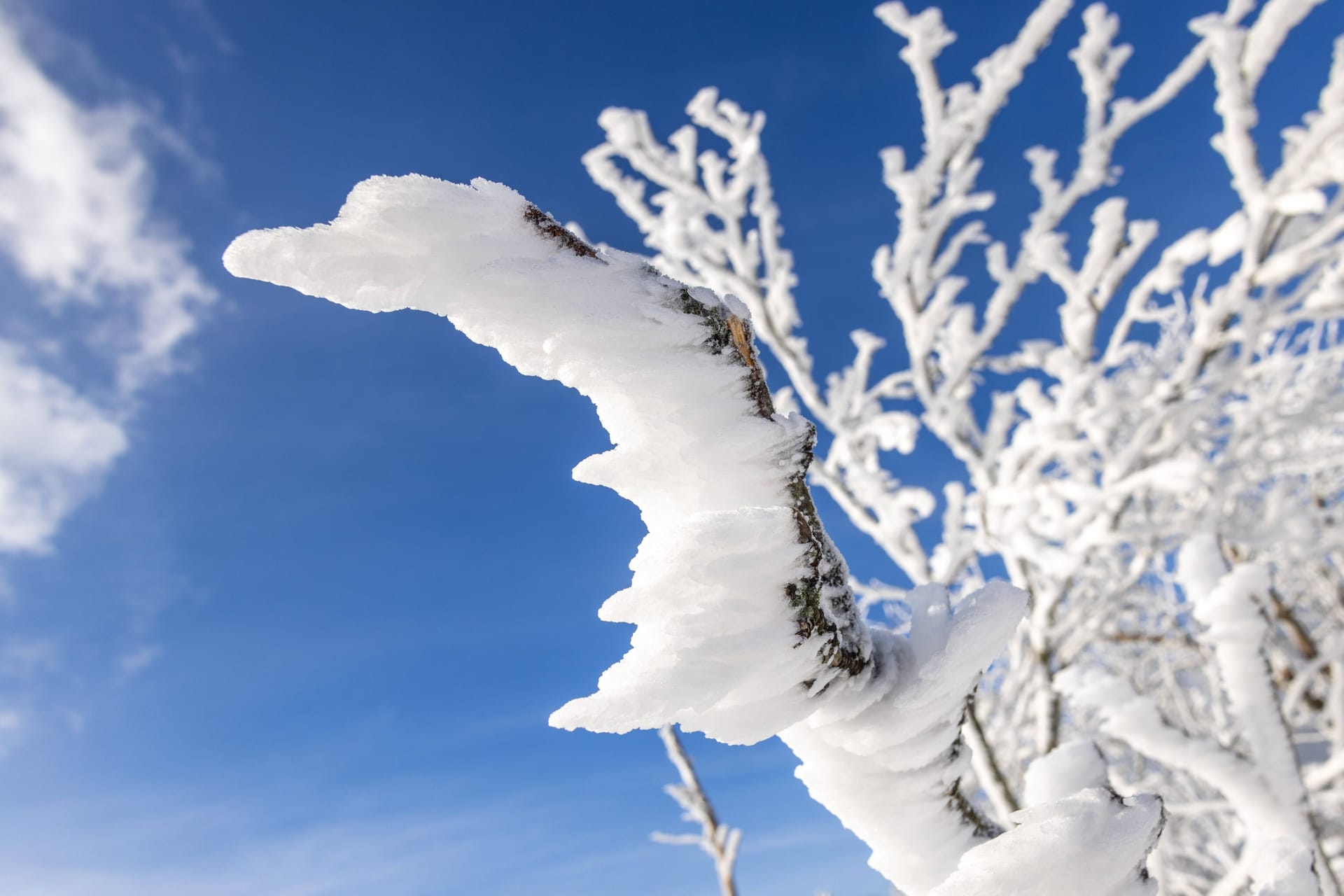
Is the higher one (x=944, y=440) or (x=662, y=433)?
(x=944, y=440)

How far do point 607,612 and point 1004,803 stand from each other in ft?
8.66

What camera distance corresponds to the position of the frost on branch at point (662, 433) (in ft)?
1.80

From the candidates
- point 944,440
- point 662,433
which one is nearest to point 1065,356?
point 944,440

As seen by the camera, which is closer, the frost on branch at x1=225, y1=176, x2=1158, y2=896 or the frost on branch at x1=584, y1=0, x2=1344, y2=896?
the frost on branch at x1=225, y1=176, x2=1158, y2=896

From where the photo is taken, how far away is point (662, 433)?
603 mm

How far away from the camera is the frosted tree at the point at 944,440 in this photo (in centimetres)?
57

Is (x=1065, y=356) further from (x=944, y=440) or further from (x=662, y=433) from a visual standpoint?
(x=662, y=433)

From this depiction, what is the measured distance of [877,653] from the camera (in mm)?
751

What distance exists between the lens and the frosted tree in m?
0.57

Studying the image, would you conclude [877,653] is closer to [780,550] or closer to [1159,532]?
[780,550]

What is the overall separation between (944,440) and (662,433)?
3.87m

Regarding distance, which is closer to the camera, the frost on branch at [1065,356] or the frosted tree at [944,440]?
the frosted tree at [944,440]

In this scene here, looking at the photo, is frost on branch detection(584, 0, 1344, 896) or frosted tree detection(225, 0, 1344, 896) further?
frost on branch detection(584, 0, 1344, 896)

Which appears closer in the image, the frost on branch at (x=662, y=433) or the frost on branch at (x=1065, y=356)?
the frost on branch at (x=662, y=433)
